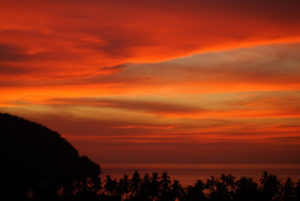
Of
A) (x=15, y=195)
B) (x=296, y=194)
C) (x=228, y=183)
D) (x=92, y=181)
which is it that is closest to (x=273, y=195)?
(x=296, y=194)

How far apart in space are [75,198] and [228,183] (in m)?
62.0

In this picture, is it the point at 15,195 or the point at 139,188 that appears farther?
the point at 139,188

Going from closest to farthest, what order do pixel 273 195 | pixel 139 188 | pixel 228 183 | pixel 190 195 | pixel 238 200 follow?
pixel 190 195
pixel 238 200
pixel 273 195
pixel 139 188
pixel 228 183

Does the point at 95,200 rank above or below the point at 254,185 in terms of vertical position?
below

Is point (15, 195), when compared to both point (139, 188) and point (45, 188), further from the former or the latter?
point (139, 188)

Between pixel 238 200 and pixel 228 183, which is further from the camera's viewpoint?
pixel 228 183

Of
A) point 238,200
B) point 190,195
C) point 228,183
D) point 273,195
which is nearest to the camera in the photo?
point 190,195

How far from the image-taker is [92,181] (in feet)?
479

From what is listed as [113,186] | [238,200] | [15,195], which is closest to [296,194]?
[238,200]

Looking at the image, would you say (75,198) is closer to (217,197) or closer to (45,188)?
(45,188)

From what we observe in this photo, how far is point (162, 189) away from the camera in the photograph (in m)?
128

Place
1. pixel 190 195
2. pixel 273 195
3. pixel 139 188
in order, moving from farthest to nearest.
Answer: pixel 139 188, pixel 273 195, pixel 190 195

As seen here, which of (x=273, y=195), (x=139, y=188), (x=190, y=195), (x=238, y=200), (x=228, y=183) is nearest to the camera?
(x=190, y=195)

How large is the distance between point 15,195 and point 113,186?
36399 mm
